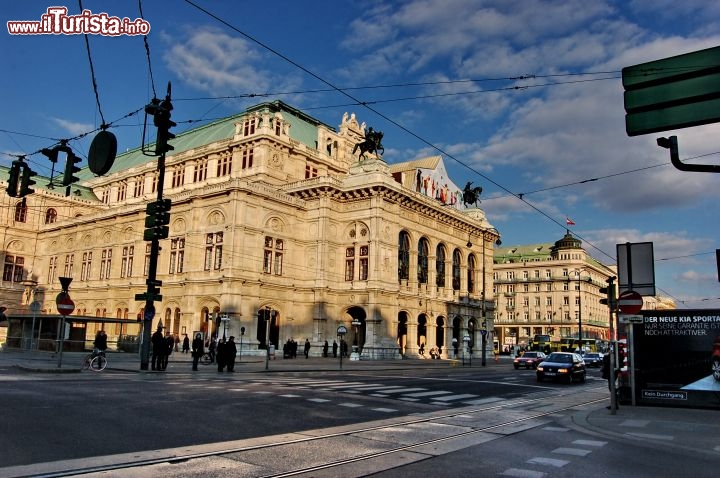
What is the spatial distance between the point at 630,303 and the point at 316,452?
9.48 metres

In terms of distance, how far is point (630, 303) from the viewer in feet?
46.4

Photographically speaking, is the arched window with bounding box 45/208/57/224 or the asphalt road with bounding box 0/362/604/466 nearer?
the asphalt road with bounding box 0/362/604/466

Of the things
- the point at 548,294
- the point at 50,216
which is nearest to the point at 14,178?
the point at 50,216

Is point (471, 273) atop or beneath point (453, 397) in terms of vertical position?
atop

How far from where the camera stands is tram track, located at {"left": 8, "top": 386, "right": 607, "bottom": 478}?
275 inches

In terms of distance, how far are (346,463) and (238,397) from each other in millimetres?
7519

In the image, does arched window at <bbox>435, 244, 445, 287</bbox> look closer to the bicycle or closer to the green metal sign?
the bicycle

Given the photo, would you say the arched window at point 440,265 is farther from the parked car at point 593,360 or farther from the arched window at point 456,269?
the parked car at point 593,360

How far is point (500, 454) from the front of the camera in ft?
29.6

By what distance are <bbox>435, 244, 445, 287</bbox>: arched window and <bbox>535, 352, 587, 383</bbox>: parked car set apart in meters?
33.0

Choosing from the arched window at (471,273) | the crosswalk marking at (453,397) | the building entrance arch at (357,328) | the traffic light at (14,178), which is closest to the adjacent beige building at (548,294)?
the arched window at (471,273)

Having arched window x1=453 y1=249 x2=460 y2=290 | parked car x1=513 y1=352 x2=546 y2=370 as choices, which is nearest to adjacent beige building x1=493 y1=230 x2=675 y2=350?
arched window x1=453 y1=249 x2=460 y2=290

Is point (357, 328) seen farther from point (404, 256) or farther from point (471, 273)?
point (471, 273)

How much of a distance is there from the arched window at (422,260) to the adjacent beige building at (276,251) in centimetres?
13
